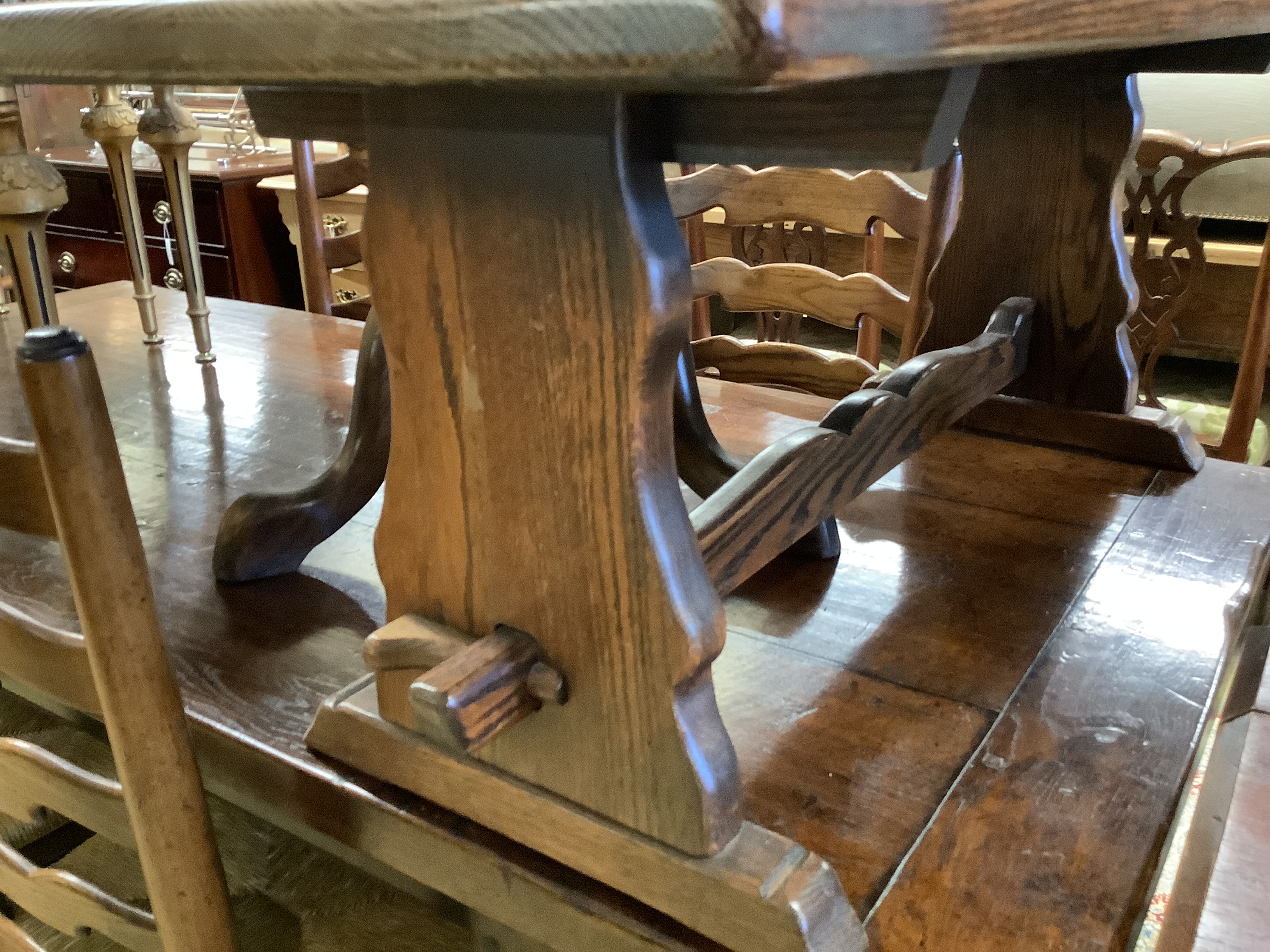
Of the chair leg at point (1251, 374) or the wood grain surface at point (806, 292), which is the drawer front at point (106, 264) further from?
the chair leg at point (1251, 374)

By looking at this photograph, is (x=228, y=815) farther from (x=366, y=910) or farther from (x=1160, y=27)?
(x=1160, y=27)

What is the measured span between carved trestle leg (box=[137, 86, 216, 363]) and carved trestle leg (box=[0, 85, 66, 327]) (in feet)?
1.20

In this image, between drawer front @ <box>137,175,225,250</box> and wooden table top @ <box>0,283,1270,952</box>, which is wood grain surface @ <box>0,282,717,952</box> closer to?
wooden table top @ <box>0,283,1270,952</box>

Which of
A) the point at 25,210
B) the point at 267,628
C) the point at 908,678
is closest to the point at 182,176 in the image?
the point at 25,210

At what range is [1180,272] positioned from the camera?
1.59 m

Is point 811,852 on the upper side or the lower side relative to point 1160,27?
lower

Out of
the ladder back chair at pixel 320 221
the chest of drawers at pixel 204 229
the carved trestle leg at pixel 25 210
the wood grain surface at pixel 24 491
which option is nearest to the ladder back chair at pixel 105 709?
the wood grain surface at pixel 24 491

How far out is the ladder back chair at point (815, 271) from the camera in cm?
133

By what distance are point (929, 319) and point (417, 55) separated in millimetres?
856

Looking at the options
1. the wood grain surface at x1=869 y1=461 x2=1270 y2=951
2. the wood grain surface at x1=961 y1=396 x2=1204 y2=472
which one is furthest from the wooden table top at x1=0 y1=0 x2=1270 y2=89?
the wood grain surface at x1=961 y1=396 x2=1204 y2=472

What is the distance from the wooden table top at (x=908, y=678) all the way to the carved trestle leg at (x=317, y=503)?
0.07ft

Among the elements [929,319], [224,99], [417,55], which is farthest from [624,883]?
[224,99]

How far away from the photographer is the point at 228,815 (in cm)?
91

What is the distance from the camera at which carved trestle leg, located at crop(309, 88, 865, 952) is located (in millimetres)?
418
